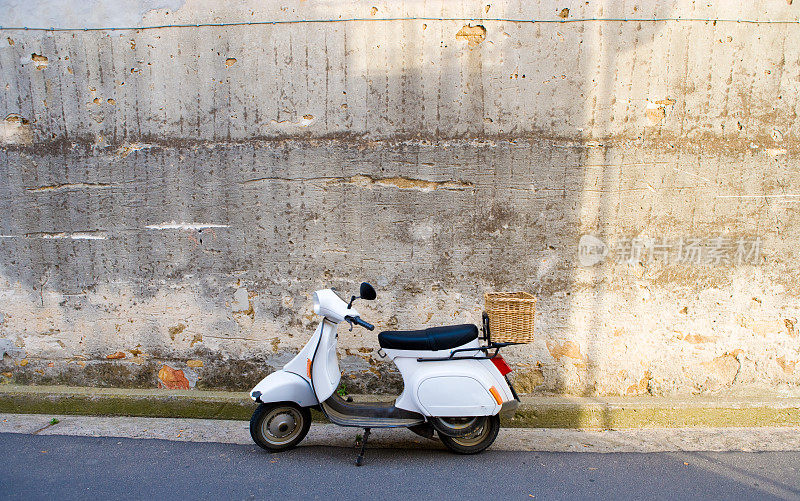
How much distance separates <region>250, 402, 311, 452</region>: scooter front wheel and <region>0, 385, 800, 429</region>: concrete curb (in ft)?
1.95

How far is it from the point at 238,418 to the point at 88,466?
4.01 ft

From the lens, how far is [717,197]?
4602 millimetres

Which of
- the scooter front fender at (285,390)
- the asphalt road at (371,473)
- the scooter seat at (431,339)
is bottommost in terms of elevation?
the asphalt road at (371,473)

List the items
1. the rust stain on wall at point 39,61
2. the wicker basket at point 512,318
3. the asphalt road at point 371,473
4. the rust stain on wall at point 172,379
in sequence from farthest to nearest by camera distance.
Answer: the rust stain on wall at point 172,379, the rust stain on wall at point 39,61, the wicker basket at point 512,318, the asphalt road at point 371,473

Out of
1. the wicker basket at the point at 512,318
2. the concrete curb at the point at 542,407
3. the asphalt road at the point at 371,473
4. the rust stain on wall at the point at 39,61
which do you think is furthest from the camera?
the rust stain on wall at the point at 39,61

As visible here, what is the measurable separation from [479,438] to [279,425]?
4.95 ft

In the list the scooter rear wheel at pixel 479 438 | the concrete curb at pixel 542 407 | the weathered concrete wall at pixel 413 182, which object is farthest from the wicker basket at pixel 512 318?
the weathered concrete wall at pixel 413 182

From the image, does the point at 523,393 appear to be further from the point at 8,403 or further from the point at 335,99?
the point at 8,403

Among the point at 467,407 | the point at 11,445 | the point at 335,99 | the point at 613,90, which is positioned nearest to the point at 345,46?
the point at 335,99

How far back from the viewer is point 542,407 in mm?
4453

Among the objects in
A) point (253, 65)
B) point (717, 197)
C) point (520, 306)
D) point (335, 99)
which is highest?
point (253, 65)

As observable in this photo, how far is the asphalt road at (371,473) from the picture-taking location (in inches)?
129

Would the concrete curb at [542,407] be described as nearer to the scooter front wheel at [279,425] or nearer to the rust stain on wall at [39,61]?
the scooter front wheel at [279,425]

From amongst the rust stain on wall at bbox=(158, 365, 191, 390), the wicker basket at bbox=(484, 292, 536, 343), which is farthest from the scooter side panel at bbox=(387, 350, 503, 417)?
the rust stain on wall at bbox=(158, 365, 191, 390)
